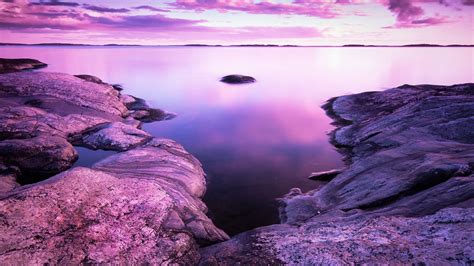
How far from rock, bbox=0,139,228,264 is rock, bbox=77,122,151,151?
983cm

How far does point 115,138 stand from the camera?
2188 cm

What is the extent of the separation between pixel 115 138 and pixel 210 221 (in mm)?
12170

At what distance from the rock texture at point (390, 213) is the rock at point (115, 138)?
33.6 feet

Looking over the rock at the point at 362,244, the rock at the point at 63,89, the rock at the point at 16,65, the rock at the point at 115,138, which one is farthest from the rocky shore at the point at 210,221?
the rock at the point at 16,65

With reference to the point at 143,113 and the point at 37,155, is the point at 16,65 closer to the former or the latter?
the point at 143,113

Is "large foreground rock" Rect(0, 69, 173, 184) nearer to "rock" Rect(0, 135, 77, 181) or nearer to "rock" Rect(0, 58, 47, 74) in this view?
"rock" Rect(0, 135, 77, 181)

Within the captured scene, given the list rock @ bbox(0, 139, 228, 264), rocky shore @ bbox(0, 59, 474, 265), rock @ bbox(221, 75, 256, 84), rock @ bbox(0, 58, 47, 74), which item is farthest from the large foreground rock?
rock @ bbox(0, 58, 47, 74)

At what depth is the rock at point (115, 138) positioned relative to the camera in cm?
2127

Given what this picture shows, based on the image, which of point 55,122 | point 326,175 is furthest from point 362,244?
point 55,122

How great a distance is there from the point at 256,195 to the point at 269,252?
8.57 meters

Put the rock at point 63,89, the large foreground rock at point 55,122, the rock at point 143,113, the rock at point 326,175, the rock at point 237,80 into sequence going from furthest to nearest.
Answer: the rock at point 237,80 < the rock at point 143,113 < the rock at point 63,89 < the rock at point 326,175 < the large foreground rock at point 55,122

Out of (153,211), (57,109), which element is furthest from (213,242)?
(57,109)

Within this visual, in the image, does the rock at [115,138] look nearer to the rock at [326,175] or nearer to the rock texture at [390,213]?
the rock texture at [390,213]

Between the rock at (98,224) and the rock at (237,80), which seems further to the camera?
the rock at (237,80)
